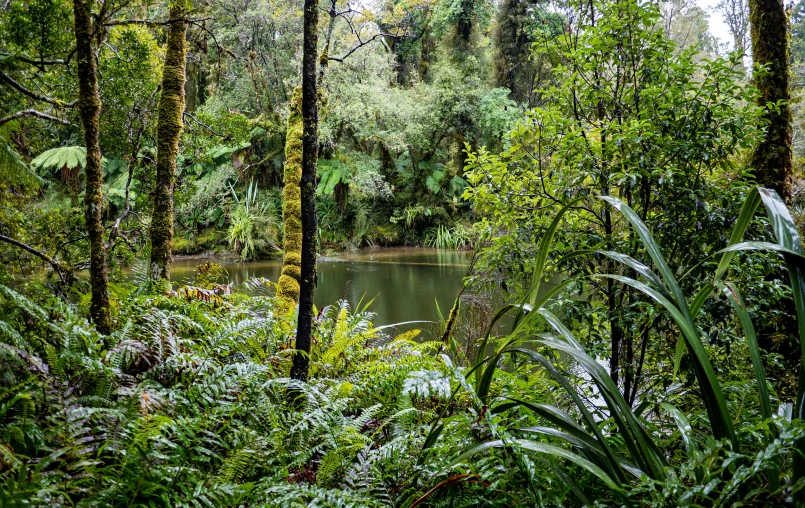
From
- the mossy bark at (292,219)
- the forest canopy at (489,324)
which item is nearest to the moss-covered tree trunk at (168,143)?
the forest canopy at (489,324)

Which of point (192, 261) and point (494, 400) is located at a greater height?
point (494, 400)

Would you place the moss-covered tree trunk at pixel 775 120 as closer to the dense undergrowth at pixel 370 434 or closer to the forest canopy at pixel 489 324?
the forest canopy at pixel 489 324

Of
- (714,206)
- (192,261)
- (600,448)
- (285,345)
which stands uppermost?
(714,206)

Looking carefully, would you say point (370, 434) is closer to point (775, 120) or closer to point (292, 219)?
point (292, 219)

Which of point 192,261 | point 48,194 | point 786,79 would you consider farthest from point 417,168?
point 786,79

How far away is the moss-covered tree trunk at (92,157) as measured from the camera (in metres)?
2.19

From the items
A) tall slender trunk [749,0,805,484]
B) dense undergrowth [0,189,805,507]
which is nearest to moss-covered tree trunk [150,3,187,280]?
dense undergrowth [0,189,805,507]

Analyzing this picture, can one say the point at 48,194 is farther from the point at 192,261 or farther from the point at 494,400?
the point at 494,400

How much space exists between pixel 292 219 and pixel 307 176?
7.48 ft

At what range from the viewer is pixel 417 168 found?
1841 cm

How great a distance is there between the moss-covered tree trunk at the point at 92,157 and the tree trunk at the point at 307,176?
0.90 metres

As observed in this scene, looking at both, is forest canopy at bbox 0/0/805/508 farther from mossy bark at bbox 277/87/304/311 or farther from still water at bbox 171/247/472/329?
still water at bbox 171/247/472/329

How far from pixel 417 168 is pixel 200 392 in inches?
671

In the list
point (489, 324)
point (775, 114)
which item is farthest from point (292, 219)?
point (775, 114)
